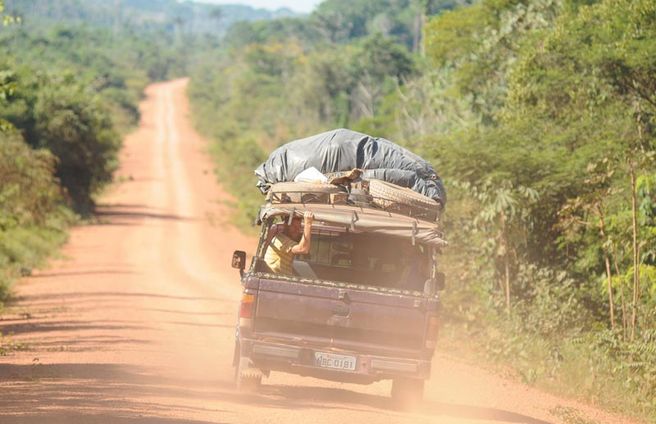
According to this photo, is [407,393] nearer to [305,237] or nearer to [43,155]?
[305,237]

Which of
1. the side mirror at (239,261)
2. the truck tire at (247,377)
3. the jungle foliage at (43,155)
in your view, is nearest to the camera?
the truck tire at (247,377)

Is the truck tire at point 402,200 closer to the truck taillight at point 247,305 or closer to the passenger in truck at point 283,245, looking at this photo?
the passenger in truck at point 283,245

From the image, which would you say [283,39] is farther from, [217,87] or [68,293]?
[68,293]

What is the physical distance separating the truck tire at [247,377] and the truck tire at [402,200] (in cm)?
213

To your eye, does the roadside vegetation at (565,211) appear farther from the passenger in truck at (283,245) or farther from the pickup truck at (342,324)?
the passenger in truck at (283,245)

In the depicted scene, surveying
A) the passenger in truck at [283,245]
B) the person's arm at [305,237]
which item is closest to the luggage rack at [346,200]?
the passenger in truck at [283,245]

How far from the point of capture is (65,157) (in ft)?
145

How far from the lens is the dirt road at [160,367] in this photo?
10594 millimetres

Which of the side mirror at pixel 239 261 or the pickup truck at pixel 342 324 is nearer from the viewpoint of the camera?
the pickup truck at pixel 342 324

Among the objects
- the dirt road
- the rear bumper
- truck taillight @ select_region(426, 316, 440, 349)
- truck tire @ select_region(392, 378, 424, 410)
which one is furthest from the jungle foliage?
truck taillight @ select_region(426, 316, 440, 349)

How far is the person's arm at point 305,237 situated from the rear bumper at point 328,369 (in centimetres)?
101

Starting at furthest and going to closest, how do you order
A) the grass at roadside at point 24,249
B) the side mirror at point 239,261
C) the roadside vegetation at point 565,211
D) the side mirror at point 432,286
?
the grass at roadside at point 24,249, the roadside vegetation at point 565,211, the side mirror at point 239,261, the side mirror at point 432,286

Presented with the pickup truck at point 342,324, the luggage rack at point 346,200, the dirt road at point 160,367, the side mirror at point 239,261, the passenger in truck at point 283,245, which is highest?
the luggage rack at point 346,200

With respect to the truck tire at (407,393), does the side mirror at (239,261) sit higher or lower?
higher
